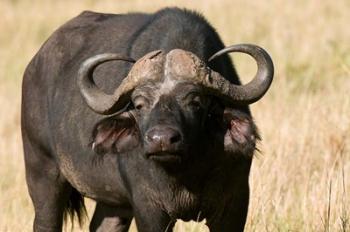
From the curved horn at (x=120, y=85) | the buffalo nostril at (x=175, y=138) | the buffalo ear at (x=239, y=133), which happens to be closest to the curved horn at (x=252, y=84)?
the buffalo ear at (x=239, y=133)

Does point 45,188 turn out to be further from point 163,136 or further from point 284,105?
point 284,105

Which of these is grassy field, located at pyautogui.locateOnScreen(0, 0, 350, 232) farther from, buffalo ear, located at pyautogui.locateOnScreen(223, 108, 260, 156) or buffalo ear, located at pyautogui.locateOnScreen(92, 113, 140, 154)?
buffalo ear, located at pyautogui.locateOnScreen(92, 113, 140, 154)

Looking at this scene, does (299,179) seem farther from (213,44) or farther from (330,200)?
(213,44)

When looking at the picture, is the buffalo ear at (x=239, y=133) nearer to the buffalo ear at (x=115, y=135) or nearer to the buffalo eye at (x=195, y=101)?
the buffalo eye at (x=195, y=101)

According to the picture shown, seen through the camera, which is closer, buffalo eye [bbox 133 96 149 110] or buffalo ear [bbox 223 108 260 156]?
buffalo eye [bbox 133 96 149 110]

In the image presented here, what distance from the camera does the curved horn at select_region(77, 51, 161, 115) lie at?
6371 millimetres

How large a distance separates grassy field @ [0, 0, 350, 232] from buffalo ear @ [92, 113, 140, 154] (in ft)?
2.57

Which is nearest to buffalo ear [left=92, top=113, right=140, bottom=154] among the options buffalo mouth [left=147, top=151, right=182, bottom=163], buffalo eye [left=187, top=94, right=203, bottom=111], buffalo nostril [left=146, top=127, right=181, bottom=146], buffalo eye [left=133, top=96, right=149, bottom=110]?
buffalo eye [left=133, top=96, right=149, bottom=110]

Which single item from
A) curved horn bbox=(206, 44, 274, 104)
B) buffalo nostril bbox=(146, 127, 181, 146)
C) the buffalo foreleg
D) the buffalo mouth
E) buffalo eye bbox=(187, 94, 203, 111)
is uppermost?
curved horn bbox=(206, 44, 274, 104)

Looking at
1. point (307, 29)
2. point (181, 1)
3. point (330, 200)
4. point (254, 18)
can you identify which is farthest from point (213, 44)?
point (181, 1)

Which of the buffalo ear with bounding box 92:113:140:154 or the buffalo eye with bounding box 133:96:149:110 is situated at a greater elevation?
the buffalo eye with bounding box 133:96:149:110

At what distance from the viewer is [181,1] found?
67.2 feet

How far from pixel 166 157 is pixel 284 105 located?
5520mm

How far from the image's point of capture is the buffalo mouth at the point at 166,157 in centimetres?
604
